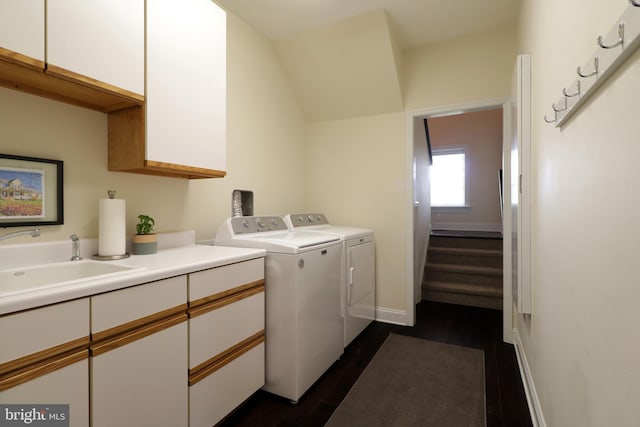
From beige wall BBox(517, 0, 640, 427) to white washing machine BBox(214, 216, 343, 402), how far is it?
1.17 metres

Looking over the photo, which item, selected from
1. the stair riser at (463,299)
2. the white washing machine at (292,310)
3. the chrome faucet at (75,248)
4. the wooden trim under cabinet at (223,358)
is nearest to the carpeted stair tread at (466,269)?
the stair riser at (463,299)

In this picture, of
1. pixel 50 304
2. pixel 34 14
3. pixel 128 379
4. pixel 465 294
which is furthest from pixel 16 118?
pixel 465 294

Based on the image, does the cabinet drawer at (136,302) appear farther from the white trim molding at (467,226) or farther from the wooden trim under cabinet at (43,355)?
the white trim molding at (467,226)

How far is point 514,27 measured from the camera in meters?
2.60

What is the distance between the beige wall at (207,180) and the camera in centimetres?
141

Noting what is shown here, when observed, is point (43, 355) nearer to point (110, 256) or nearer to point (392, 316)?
point (110, 256)

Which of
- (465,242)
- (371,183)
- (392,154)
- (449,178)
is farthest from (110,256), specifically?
(449,178)

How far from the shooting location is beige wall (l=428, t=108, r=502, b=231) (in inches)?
215

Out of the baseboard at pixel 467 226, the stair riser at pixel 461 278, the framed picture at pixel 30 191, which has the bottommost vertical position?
the stair riser at pixel 461 278

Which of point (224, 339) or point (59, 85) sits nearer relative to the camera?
point (59, 85)

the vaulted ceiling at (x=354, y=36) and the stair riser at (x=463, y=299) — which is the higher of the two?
the vaulted ceiling at (x=354, y=36)

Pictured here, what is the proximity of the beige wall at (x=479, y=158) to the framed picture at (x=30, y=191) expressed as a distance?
570 centimetres

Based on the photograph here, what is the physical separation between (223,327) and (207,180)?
111 centimetres

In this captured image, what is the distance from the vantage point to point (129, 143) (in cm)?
156
